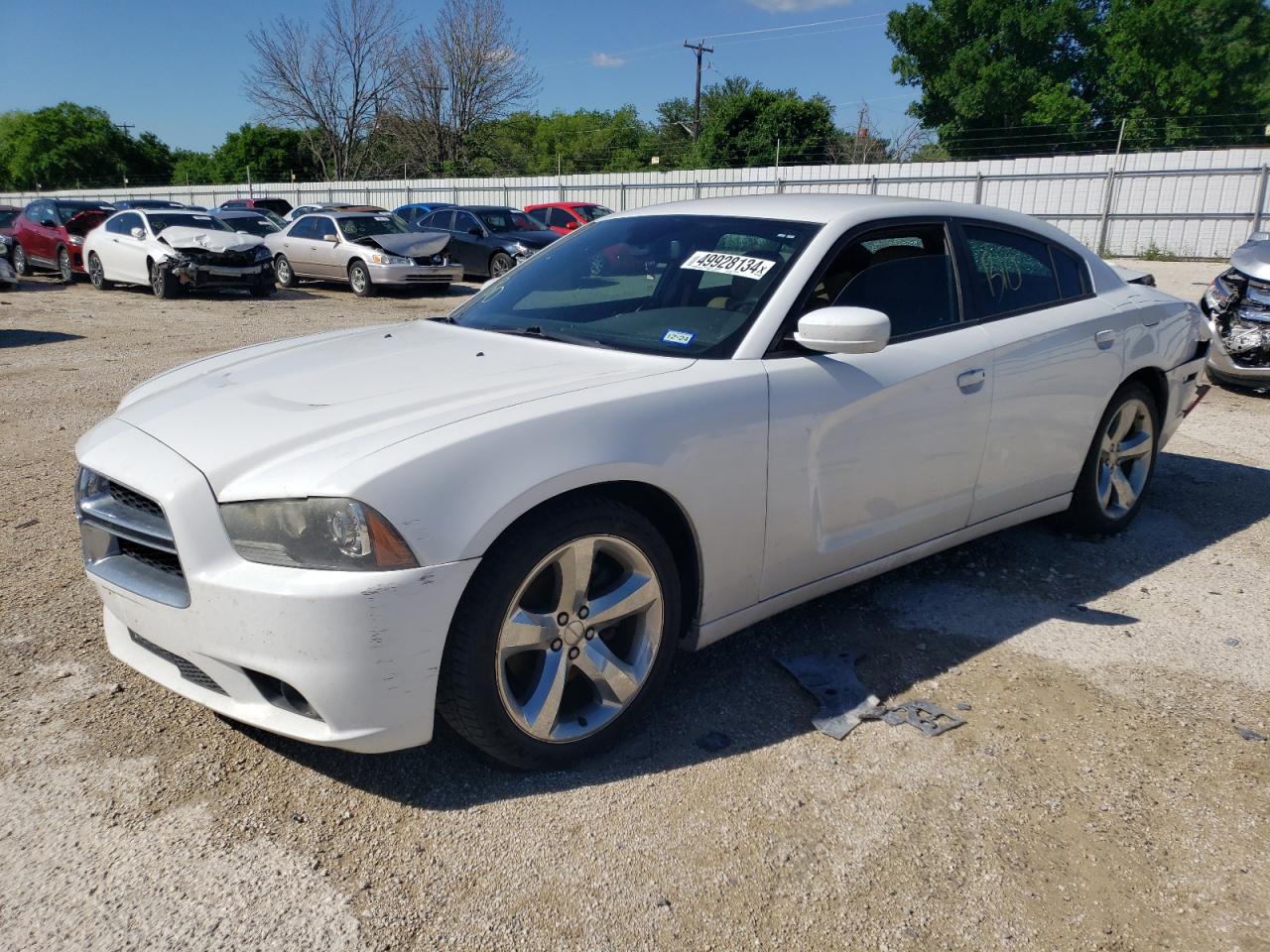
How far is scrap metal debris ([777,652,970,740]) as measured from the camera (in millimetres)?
3010

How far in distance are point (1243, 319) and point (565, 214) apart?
640 inches

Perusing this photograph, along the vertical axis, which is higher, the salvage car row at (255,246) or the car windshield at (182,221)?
the car windshield at (182,221)

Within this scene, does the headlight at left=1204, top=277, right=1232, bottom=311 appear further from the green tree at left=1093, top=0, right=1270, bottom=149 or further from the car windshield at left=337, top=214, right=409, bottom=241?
the green tree at left=1093, top=0, right=1270, bottom=149

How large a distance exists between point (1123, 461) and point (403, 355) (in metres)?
3.44

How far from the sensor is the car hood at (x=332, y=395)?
239cm

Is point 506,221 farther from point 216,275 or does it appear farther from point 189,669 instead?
point 189,669

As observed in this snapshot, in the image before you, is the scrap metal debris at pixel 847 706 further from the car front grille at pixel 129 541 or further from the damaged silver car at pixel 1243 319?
the damaged silver car at pixel 1243 319

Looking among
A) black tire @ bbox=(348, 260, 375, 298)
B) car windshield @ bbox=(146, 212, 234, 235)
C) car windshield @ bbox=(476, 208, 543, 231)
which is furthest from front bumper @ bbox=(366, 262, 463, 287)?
car windshield @ bbox=(476, 208, 543, 231)

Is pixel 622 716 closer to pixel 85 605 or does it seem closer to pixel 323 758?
pixel 323 758

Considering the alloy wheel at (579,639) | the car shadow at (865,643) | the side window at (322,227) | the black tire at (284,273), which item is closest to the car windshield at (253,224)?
the black tire at (284,273)

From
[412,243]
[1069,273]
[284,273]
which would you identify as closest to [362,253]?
[412,243]

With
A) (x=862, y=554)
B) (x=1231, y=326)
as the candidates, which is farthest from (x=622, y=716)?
(x=1231, y=326)

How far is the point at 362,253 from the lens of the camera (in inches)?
676

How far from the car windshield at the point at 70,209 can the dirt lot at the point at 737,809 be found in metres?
17.7
